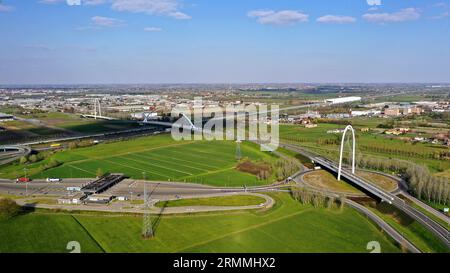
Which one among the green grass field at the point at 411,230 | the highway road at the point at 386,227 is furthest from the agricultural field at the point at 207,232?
the green grass field at the point at 411,230

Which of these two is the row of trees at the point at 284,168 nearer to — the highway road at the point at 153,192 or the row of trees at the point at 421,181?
the highway road at the point at 153,192

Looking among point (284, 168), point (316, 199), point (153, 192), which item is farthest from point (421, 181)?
point (153, 192)

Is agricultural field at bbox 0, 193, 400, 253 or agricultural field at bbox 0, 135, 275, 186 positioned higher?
agricultural field at bbox 0, 135, 275, 186

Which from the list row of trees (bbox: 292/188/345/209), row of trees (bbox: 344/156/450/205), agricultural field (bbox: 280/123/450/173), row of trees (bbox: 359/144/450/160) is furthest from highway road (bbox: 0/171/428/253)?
row of trees (bbox: 359/144/450/160)

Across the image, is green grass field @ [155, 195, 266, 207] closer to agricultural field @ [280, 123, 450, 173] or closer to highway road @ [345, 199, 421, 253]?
highway road @ [345, 199, 421, 253]
